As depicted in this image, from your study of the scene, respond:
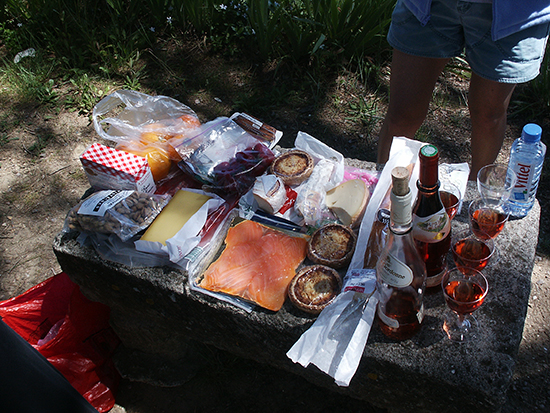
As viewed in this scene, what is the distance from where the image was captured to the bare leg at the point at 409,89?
2.19 metres

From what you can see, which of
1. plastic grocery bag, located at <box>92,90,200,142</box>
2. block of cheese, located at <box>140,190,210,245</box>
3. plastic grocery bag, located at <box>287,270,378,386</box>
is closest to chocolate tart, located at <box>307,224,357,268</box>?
plastic grocery bag, located at <box>287,270,378,386</box>

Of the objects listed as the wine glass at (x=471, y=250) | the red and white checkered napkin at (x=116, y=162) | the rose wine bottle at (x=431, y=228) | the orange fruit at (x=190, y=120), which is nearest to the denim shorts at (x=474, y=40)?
the wine glass at (x=471, y=250)

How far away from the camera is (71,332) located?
2.30 metres

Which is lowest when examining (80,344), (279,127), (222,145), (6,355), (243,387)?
(243,387)

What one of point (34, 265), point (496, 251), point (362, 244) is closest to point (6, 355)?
point (362, 244)

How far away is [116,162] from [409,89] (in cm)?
145

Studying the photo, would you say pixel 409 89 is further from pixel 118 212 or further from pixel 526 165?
pixel 118 212

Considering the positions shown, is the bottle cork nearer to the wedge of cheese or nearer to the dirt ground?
the wedge of cheese

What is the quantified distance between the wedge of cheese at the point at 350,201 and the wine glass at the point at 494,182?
1.50 feet

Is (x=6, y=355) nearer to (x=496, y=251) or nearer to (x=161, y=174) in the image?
(x=161, y=174)

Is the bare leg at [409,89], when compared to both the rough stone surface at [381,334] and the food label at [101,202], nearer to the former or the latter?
the rough stone surface at [381,334]

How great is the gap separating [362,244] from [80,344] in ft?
5.23

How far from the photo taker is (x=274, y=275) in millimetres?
1754

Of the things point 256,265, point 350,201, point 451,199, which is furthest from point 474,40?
point 256,265
